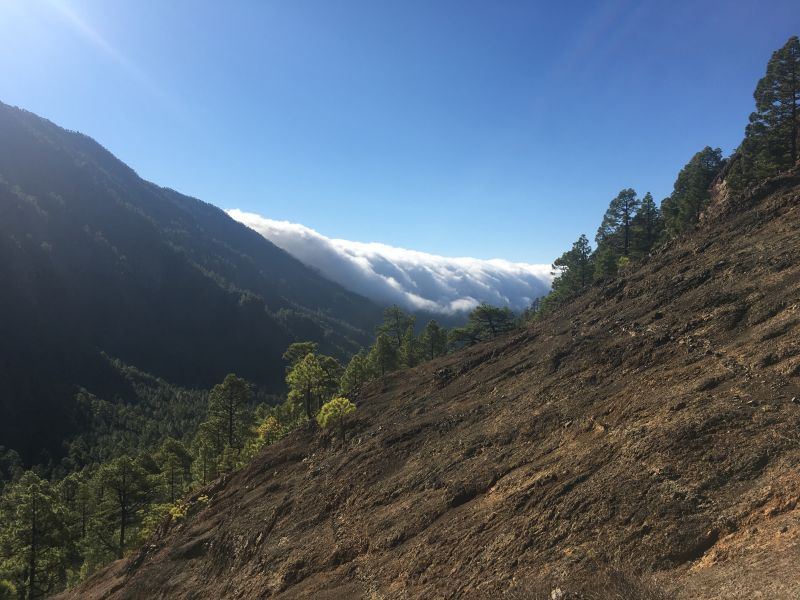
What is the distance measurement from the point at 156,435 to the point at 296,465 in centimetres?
15093

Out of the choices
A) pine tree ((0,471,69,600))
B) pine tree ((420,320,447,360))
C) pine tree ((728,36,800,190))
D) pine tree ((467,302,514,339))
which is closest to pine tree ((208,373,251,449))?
pine tree ((0,471,69,600))

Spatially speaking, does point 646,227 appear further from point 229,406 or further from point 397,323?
point 229,406

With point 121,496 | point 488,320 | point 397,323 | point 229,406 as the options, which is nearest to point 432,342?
point 397,323

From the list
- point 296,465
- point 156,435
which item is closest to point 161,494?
point 296,465

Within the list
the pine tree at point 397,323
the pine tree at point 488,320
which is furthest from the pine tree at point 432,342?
the pine tree at point 488,320

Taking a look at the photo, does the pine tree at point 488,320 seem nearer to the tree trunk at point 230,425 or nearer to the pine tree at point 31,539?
the tree trunk at point 230,425

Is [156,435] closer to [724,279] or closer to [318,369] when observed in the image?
[318,369]

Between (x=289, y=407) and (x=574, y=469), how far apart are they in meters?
51.4

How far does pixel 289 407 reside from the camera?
204ft

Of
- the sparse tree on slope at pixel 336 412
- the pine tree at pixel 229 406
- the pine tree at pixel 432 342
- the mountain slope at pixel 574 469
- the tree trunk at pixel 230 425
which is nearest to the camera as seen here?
the mountain slope at pixel 574 469

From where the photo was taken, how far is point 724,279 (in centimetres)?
2681

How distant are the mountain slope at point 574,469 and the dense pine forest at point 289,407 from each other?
6.84m

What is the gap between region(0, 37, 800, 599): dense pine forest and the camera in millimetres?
37406

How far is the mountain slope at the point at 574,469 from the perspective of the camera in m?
12.4
